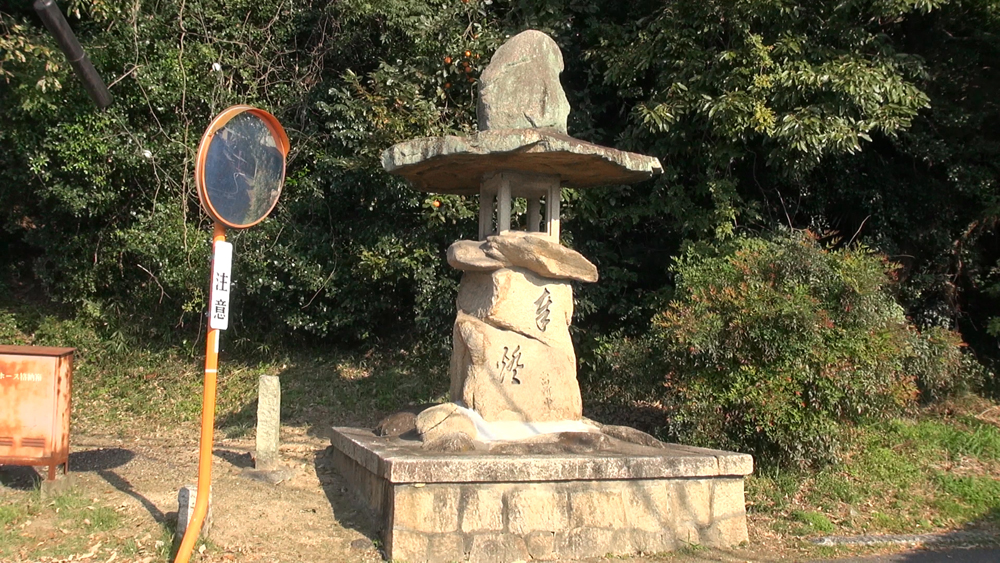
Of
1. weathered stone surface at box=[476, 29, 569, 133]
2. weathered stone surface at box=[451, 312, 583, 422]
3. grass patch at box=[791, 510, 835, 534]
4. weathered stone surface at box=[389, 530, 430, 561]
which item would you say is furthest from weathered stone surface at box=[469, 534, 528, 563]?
weathered stone surface at box=[476, 29, 569, 133]

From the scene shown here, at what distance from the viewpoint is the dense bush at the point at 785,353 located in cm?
749

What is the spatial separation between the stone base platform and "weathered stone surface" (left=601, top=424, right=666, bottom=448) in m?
0.35

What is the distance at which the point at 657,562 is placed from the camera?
5.59 metres

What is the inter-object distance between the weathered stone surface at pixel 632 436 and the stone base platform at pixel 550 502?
1.13ft

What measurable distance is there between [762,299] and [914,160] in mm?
5077

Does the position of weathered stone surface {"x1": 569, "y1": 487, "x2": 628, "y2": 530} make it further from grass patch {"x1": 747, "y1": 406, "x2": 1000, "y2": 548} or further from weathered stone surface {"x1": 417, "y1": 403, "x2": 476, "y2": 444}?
grass patch {"x1": 747, "y1": 406, "x2": 1000, "y2": 548}

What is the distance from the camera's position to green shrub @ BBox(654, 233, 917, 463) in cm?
749

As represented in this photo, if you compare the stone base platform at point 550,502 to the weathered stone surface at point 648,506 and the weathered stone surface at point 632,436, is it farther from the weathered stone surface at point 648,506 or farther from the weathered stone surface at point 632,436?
the weathered stone surface at point 632,436

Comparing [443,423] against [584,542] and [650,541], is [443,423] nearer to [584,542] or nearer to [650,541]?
[584,542]

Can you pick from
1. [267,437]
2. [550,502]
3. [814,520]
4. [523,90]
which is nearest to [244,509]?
[267,437]

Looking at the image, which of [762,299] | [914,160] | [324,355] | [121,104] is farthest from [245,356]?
[914,160]

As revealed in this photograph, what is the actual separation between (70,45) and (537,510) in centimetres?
430

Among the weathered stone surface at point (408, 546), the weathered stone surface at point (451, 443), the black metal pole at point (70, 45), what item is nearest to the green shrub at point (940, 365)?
the weathered stone surface at point (451, 443)

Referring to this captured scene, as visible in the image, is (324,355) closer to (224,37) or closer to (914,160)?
(224,37)
